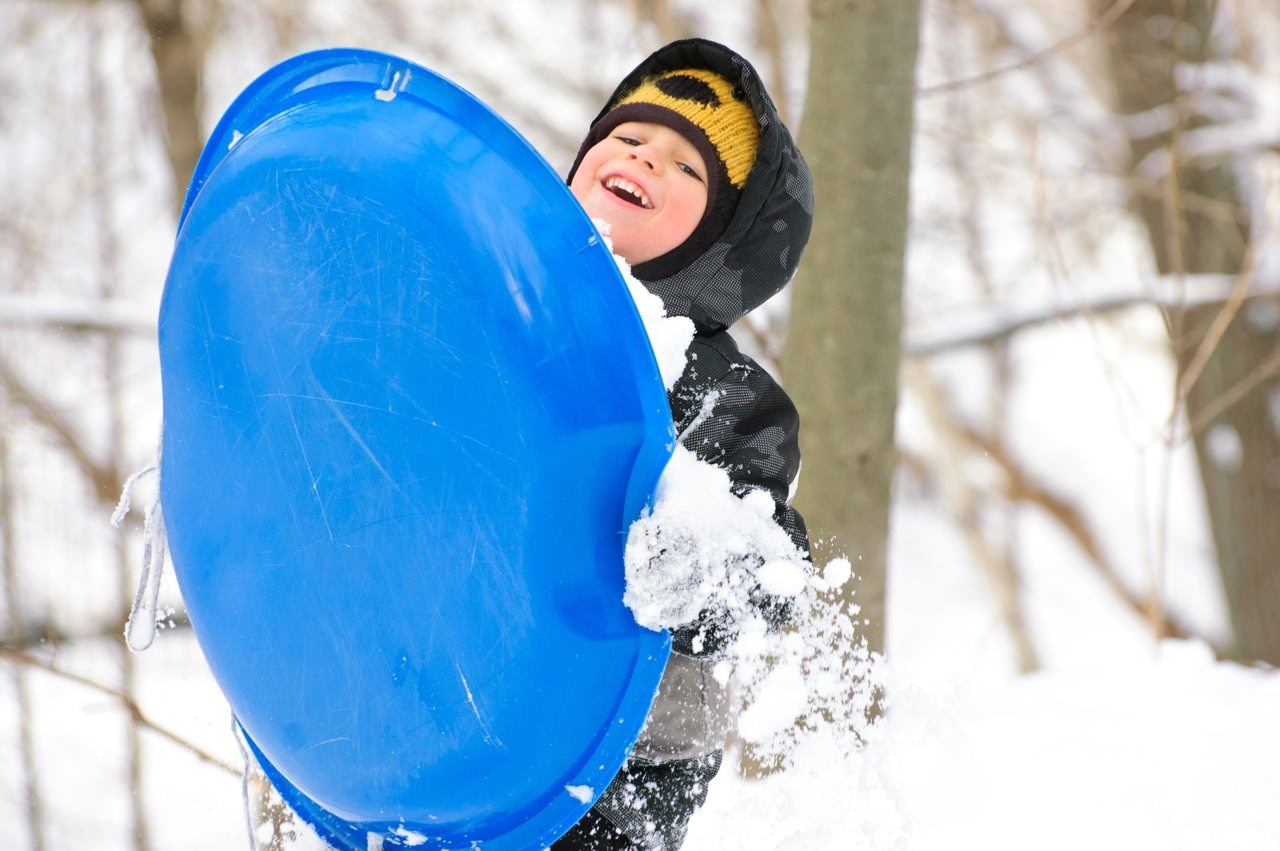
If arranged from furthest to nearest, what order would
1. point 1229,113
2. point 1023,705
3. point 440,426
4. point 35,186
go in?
point 35,186 → point 1229,113 → point 1023,705 → point 440,426

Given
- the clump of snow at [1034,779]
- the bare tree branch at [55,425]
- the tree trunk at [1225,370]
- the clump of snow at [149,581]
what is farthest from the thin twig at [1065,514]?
the clump of snow at [149,581]

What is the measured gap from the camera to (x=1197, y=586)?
33.7 ft

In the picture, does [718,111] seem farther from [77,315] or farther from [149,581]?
[77,315]

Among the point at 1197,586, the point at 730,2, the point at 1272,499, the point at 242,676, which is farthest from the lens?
the point at 1197,586

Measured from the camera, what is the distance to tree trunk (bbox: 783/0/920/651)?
2.50 meters

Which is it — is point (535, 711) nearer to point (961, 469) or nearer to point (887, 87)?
point (887, 87)

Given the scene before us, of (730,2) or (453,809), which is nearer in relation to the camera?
(453,809)

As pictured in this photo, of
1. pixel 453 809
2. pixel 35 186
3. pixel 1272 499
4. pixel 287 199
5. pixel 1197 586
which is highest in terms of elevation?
pixel 35 186

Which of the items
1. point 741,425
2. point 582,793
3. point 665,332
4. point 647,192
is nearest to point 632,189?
point 647,192

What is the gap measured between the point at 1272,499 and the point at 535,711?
5.39 metres

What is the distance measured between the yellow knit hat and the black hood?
19 millimetres

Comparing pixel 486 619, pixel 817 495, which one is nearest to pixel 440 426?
pixel 486 619

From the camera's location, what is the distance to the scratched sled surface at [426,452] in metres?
1.17

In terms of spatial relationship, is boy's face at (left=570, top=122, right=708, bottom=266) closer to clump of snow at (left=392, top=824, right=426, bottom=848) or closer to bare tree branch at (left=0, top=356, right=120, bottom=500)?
clump of snow at (left=392, top=824, right=426, bottom=848)
